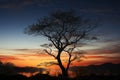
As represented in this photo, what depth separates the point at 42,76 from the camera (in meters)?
26.3

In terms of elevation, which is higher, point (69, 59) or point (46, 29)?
point (46, 29)

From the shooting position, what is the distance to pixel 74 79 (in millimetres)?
24188

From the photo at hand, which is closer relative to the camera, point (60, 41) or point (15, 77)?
point (15, 77)

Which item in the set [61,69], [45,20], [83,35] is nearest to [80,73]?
[61,69]

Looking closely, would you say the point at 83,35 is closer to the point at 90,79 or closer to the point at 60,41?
the point at 60,41

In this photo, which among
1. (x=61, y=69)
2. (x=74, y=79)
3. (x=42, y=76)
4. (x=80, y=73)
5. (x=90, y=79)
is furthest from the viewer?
(x=61, y=69)

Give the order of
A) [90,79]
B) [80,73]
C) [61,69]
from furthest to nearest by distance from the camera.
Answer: [61,69]
[80,73]
[90,79]

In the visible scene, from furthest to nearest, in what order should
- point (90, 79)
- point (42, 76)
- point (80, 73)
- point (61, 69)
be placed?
point (61, 69)
point (80, 73)
point (42, 76)
point (90, 79)

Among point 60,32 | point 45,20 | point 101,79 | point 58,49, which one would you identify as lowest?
point 101,79

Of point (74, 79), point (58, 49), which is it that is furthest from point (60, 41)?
point (74, 79)

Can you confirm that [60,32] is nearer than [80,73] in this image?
No

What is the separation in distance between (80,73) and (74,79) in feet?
14.2

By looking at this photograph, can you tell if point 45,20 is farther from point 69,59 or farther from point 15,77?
point 15,77

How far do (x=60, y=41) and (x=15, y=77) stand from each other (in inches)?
355
